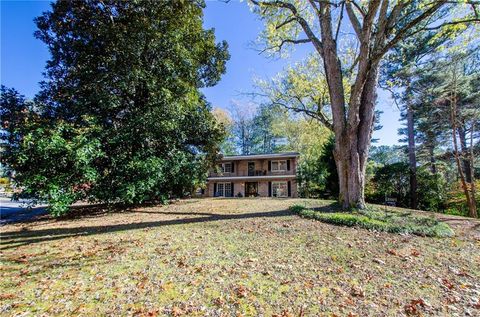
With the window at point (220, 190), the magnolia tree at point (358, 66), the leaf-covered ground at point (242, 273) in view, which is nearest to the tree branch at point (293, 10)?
the magnolia tree at point (358, 66)

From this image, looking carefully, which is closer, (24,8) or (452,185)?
(24,8)

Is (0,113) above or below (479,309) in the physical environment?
above

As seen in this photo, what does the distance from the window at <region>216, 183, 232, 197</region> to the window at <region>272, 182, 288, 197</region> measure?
548cm

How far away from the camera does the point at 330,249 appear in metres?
4.51

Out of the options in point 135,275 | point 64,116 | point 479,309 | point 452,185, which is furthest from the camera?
point 452,185

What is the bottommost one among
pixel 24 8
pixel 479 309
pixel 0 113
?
pixel 479 309

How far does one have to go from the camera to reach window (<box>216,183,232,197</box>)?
27375 mm

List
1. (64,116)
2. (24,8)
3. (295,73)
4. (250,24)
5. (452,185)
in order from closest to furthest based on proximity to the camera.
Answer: (24,8) < (64,116) < (250,24) < (295,73) < (452,185)

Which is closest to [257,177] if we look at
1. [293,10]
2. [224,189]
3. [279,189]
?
[279,189]

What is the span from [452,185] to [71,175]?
2425 centimetres

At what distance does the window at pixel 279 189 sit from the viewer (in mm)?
24828

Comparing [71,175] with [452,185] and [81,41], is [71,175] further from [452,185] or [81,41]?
[452,185]

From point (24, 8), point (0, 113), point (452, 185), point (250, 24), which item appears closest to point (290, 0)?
point (250, 24)

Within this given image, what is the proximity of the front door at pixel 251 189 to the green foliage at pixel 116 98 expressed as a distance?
1590 centimetres
